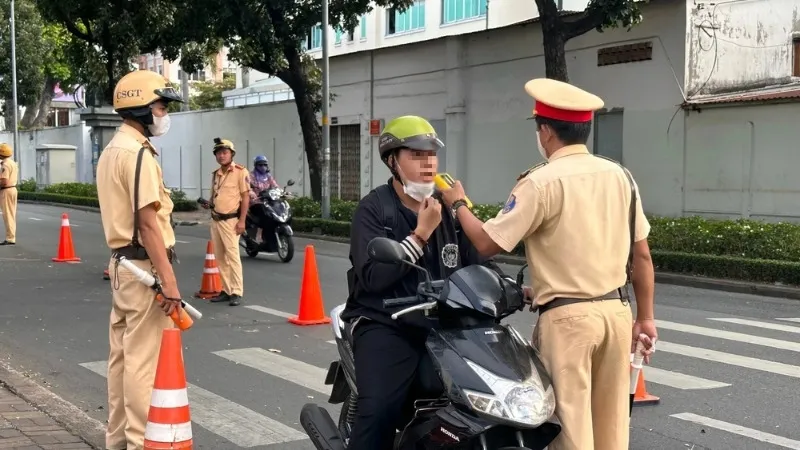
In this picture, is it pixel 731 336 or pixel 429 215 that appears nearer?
pixel 429 215

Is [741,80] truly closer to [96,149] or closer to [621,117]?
[621,117]

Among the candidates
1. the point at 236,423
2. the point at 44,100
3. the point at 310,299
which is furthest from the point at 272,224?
the point at 44,100

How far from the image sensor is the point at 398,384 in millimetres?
3740

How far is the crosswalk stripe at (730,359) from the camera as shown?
A: 777 centimetres

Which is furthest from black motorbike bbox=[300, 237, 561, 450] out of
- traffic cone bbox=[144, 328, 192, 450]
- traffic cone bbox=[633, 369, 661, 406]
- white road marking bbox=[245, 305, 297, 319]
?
white road marking bbox=[245, 305, 297, 319]

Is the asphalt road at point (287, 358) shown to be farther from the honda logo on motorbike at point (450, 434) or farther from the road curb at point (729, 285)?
the honda logo on motorbike at point (450, 434)

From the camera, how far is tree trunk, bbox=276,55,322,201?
24844 millimetres

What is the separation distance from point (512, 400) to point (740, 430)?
3397 millimetres

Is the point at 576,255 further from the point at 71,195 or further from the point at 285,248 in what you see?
the point at 71,195

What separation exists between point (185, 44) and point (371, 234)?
75.1 ft

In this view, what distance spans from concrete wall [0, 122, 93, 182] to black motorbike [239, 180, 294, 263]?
27722 millimetres

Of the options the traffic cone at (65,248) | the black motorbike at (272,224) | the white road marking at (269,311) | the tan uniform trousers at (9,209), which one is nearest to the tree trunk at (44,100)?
the tan uniform trousers at (9,209)

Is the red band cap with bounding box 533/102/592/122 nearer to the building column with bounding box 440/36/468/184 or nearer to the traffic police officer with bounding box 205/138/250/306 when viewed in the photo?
the traffic police officer with bounding box 205/138/250/306

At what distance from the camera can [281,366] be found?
7793 mm
